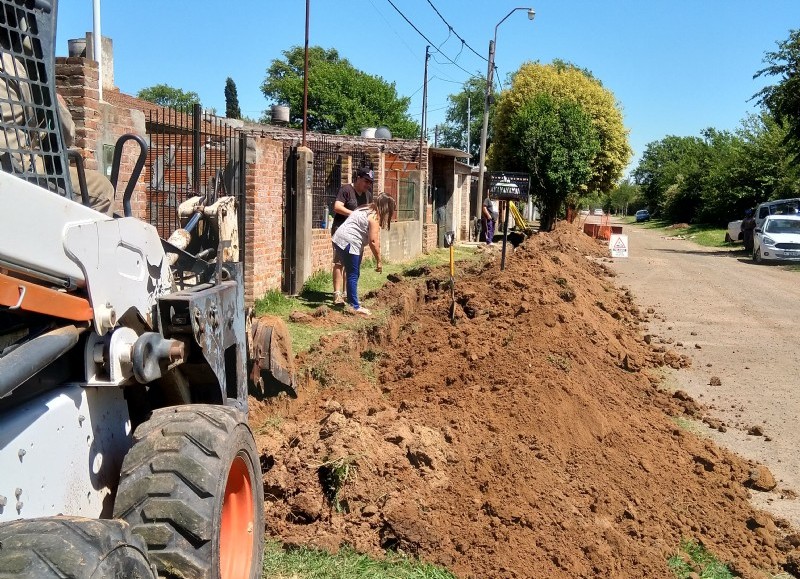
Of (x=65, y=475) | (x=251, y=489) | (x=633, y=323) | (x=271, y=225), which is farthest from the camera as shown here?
(x=633, y=323)

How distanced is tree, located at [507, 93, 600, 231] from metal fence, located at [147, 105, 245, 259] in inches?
1140

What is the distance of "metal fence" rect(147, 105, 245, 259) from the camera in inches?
376

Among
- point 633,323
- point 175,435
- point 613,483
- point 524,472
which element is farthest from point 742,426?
point 175,435

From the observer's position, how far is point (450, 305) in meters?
10.7

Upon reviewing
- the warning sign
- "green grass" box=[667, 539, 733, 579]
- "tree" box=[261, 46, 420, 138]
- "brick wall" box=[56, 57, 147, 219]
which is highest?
"tree" box=[261, 46, 420, 138]

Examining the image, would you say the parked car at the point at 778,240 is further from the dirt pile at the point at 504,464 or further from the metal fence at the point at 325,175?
the dirt pile at the point at 504,464

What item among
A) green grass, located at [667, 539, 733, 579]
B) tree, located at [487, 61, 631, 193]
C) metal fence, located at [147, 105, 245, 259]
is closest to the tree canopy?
tree, located at [487, 61, 631, 193]

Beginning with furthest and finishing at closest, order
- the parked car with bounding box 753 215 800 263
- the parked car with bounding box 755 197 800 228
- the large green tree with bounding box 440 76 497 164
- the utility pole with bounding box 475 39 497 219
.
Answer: the large green tree with bounding box 440 76 497 164 → the utility pole with bounding box 475 39 497 219 → the parked car with bounding box 755 197 800 228 → the parked car with bounding box 753 215 800 263

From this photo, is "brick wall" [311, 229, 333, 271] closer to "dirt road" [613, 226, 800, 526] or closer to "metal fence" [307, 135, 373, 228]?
"metal fence" [307, 135, 373, 228]

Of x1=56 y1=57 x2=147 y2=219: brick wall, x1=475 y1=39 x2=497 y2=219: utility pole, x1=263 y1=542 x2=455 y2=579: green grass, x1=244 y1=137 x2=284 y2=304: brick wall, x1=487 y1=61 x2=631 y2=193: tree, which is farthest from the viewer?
x1=487 y1=61 x2=631 y2=193: tree

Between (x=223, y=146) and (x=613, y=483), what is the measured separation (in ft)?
23.6

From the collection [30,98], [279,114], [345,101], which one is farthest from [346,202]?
[345,101]

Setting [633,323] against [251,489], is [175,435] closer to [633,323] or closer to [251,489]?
[251,489]

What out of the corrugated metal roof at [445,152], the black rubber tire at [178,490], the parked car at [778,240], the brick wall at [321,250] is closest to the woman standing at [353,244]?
the brick wall at [321,250]
